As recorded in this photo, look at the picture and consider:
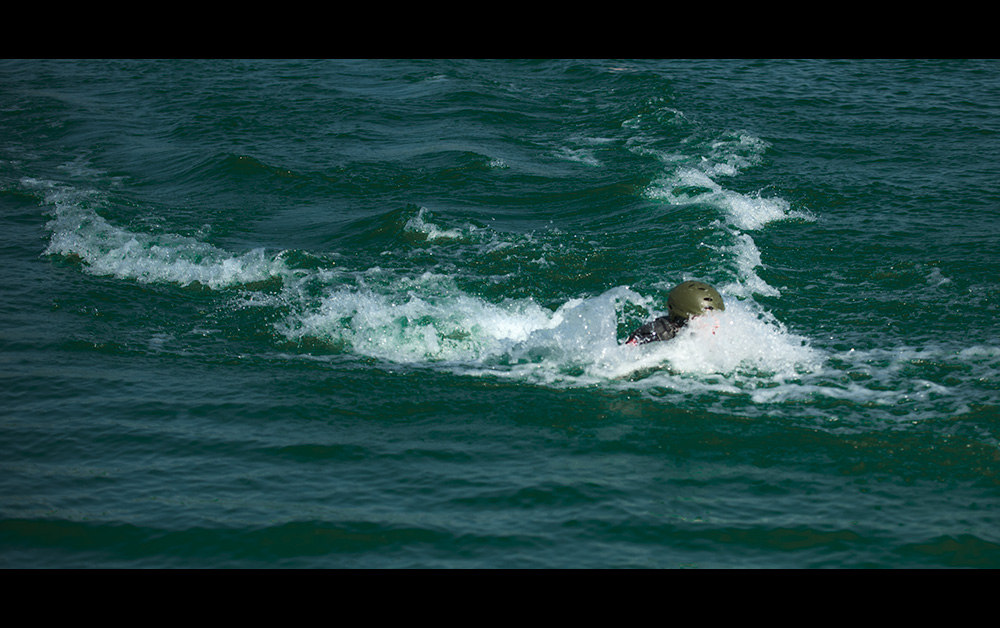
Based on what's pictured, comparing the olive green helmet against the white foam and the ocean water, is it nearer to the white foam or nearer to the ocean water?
the ocean water

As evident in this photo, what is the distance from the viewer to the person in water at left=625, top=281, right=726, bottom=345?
1052cm

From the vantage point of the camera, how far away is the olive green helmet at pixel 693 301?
10508 millimetres

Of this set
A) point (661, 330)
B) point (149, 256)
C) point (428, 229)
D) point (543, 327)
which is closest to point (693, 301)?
point (661, 330)

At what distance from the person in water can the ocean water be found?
243 mm

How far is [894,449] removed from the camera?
9031 mm

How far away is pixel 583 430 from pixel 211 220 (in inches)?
413

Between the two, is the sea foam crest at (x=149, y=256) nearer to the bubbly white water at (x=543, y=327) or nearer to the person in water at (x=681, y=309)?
the bubbly white water at (x=543, y=327)

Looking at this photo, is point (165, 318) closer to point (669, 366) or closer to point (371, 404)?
point (371, 404)

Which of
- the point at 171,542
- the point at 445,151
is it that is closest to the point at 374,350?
the point at 171,542

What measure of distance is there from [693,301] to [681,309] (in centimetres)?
17

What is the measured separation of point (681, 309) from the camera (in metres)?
10.6

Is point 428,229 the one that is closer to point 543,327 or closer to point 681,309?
point 543,327

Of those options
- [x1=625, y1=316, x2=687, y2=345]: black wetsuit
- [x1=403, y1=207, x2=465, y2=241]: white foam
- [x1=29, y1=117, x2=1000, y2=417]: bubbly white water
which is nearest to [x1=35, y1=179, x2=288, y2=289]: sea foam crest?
[x1=29, y1=117, x2=1000, y2=417]: bubbly white water

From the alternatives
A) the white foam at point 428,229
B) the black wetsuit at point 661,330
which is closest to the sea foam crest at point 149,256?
the white foam at point 428,229
